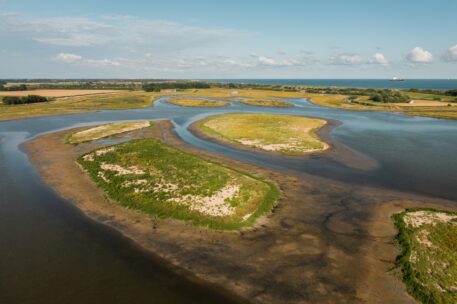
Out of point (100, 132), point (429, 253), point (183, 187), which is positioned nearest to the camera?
point (429, 253)

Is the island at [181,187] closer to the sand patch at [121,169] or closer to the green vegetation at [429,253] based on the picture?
the sand patch at [121,169]

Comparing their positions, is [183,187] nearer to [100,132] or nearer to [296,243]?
[296,243]

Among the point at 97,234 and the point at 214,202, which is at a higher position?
the point at 214,202

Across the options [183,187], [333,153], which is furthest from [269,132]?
[183,187]

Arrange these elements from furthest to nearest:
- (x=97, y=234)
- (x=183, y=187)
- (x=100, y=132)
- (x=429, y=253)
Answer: (x=100, y=132) → (x=183, y=187) → (x=97, y=234) → (x=429, y=253)

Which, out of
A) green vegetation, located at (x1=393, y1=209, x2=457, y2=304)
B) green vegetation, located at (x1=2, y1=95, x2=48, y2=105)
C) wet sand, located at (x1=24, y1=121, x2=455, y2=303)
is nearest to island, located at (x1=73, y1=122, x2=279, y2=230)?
wet sand, located at (x1=24, y1=121, x2=455, y2=303)

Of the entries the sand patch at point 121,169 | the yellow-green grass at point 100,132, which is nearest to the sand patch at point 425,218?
the sand patch at point 121,169

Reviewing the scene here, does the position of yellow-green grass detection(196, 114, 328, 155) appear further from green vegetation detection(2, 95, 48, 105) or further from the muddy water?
green vegetation detection(2, 95, 48, 105)

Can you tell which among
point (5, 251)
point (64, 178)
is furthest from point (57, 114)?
point (5, 251)
